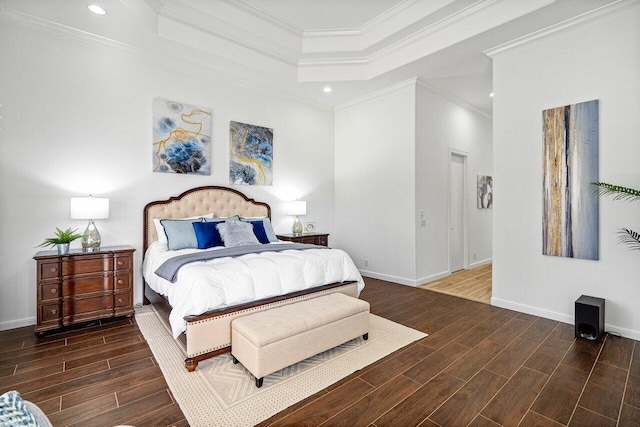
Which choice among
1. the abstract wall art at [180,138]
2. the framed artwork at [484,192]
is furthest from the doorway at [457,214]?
the abstract wall art at [180,138]

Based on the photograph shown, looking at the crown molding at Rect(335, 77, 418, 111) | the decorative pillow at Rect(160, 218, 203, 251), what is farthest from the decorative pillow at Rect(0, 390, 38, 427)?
the crown molding at Rect(335, 77, 418, 111)

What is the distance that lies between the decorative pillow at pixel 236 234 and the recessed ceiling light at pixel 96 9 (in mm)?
2500

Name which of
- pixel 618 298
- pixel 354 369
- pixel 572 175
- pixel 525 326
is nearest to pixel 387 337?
pixel 354 369

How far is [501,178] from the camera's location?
3.82 metres

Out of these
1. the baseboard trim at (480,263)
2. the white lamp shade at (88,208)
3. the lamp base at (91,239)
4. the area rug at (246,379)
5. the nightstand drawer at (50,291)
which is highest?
the white lamp shade at (88,208)

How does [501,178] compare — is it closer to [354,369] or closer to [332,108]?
[354,369]

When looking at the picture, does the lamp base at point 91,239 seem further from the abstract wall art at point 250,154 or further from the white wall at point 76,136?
the abstract wall art at point 250,154

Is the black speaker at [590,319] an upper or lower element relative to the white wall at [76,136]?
lower

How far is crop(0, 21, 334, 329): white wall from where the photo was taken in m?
3.15

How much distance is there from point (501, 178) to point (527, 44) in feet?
5.08

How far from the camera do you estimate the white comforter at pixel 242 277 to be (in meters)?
2.38

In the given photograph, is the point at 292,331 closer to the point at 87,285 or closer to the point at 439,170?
the point at 87,285

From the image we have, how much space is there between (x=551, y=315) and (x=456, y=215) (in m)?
2.64

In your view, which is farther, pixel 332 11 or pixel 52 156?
pixel 332 11
